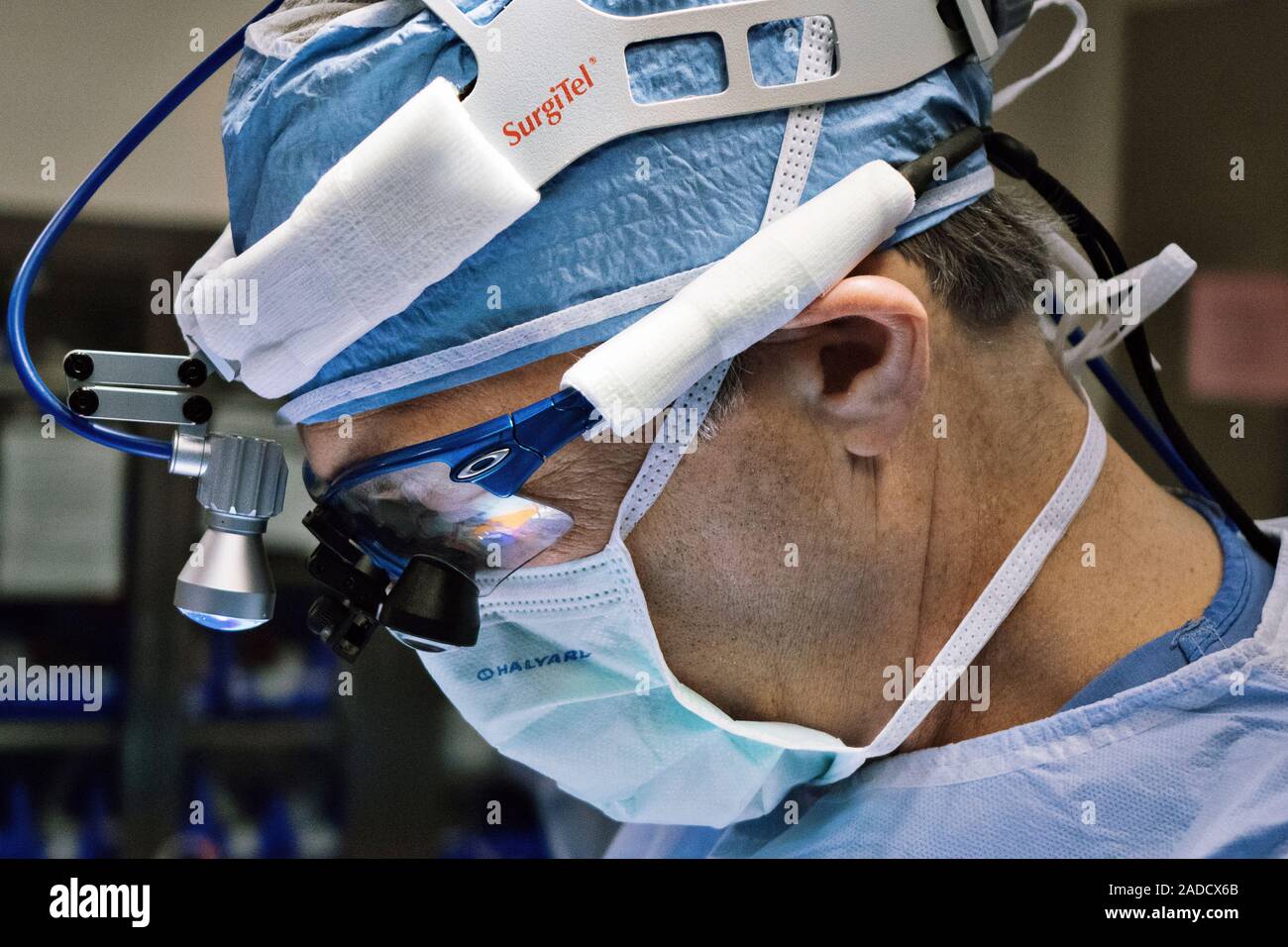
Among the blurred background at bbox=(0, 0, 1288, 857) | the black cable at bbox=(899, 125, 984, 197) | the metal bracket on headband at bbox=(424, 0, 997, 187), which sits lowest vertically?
the blurred background at bbox=(0, 0, 1288, 857)

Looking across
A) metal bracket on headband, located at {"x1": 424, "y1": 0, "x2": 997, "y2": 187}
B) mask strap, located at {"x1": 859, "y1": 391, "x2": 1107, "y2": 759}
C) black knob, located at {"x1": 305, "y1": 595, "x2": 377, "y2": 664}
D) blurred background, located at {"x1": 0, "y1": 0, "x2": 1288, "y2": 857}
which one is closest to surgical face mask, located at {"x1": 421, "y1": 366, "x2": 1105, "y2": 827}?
mask strap, located at {"x1": 859, "y1": 391, "x2": 1107, "y2": 759}

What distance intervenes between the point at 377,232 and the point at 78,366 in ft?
1.16

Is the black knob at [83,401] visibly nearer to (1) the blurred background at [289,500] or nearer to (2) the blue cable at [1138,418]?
(1) the blurred background at [289,500]

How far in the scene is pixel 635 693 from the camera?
1.07 m

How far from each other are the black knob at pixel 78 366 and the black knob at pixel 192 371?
8cm

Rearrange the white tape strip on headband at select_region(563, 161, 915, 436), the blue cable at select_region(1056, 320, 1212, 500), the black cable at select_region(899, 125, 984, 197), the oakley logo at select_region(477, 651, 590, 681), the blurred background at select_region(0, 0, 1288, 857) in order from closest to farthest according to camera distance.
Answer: the white tape strip on headband at select_region(563, 161, 915, 436)
the black cable at select_region(899, 125, 984, 197)
the oakley logo at select_region(477, 651, 590, 681)
the blue cable at select_region(1056, 320, 1212, 500)
the blurred background at select_region(0, 0, 1288, 857)

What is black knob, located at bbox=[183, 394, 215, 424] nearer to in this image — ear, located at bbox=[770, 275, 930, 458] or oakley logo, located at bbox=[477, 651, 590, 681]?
oakley logo, located at bbox=[477, 651, 590, 681]

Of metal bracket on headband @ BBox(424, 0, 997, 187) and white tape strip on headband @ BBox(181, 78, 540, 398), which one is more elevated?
metal bracket on headband @ BBox(424, 0, 997, 187)

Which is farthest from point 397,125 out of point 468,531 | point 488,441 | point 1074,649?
point 1074,649

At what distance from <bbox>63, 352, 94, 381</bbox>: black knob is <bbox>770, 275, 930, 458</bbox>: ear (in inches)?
23.7

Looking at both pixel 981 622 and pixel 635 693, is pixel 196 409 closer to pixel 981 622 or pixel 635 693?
pixel 635 693

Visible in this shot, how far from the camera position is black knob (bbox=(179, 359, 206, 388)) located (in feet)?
3.35

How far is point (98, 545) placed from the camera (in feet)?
7.56

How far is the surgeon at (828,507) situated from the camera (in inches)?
35.1
